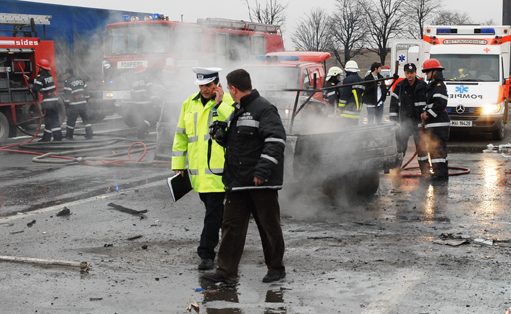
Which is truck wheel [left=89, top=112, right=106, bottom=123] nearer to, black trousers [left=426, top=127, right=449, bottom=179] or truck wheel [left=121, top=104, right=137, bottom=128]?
truck wheel [left=121, top=104, right=137, bottom=128]

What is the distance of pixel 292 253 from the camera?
5.29 metres

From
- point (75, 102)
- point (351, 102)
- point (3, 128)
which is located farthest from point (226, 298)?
point (3, 128)

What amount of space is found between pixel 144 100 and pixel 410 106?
23.6 ft

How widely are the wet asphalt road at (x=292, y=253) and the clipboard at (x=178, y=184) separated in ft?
1.83

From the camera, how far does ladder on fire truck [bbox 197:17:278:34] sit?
56.1 feet

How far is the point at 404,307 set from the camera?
12.9 feet

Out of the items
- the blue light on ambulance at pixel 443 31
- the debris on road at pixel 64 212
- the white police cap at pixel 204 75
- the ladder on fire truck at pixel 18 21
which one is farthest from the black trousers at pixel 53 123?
the blue light on ambulance at pixel 443 31

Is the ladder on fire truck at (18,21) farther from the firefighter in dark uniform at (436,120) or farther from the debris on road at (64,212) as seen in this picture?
the firefighter in dark uniform at (436,120)

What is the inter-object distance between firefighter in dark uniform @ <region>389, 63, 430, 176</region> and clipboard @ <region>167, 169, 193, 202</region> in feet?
14.8

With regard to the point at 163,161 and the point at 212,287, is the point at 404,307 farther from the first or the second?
the point at 163,161

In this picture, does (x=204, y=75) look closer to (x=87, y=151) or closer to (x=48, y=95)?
(x=87, y=151)

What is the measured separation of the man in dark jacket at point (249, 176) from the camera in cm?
447

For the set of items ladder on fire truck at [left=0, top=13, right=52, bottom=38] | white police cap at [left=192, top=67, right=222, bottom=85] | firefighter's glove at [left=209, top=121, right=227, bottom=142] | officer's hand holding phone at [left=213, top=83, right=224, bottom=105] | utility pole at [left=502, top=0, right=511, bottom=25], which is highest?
utility pole at [left=502, top=0, right=511, bottom=25]

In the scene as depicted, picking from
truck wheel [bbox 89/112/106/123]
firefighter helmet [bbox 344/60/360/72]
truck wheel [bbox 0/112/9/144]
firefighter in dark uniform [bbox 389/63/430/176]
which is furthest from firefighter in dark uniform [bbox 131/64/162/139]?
firefighter in dark uniform [bbox 389/63/430/176]
